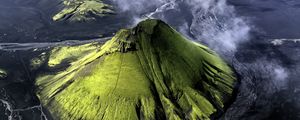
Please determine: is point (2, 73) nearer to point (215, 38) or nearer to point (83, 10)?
point (83, 10)

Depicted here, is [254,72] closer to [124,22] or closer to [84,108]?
[84,108]

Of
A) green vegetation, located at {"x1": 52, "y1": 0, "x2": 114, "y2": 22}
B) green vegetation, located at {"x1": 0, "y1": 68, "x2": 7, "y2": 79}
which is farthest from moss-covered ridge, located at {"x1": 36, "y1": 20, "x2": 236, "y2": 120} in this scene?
green vegetation, located at {"x1": 52, "y1": 0, "x2": 114, "y2": 22}

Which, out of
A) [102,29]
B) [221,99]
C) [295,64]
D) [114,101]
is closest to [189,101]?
[221,99]

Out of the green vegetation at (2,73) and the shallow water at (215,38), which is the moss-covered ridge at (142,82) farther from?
the green vegetation at (2,73)

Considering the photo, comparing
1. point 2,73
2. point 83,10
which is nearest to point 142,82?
point 2,73

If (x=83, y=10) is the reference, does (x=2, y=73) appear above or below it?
below

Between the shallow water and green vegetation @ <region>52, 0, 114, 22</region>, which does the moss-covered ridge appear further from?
green vegetation @ <region>52, 0, 114, 22</region>

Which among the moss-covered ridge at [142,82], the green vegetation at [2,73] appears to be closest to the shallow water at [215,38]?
the green vegetation at [2,73]
